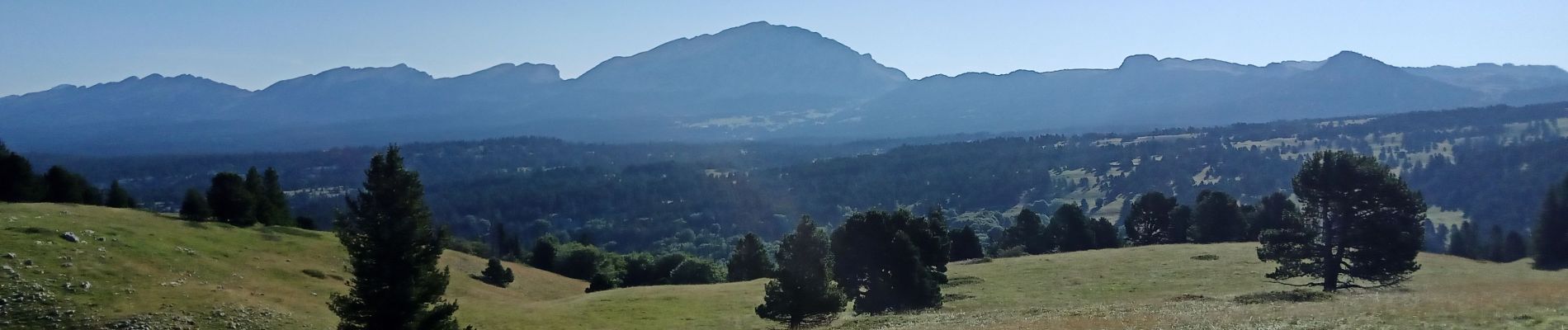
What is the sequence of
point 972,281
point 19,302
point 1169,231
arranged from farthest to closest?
point 1169,231
point 972,281
point 19,302

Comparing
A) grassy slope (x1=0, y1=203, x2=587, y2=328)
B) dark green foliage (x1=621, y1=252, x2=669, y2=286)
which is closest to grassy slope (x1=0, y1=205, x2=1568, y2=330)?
grassy slope (x1=0, y1=203, x2=587, y2=328)

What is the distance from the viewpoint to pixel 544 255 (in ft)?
381

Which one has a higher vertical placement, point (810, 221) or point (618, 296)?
point (810, 221)

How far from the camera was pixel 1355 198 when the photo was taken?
47188 mm

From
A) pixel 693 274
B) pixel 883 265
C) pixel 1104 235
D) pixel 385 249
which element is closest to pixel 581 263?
pixel 693 274

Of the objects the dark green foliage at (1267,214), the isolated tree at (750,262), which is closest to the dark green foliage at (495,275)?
the isolated tree at (750,262)

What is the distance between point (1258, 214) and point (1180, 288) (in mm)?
55535

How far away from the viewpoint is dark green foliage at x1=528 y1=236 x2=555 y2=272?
4525 inches

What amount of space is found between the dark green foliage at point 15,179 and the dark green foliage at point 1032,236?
93.1m

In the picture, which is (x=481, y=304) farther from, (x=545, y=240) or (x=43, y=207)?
(x=545, y=240)

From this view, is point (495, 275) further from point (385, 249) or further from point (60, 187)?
point (385, 249)

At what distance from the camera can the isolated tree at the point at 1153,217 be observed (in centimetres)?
10700

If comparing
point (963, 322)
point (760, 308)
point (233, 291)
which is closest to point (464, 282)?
point (233, 291)

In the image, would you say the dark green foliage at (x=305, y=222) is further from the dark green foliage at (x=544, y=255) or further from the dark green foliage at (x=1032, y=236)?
the dark green foliage at (x=1032, y=236)
